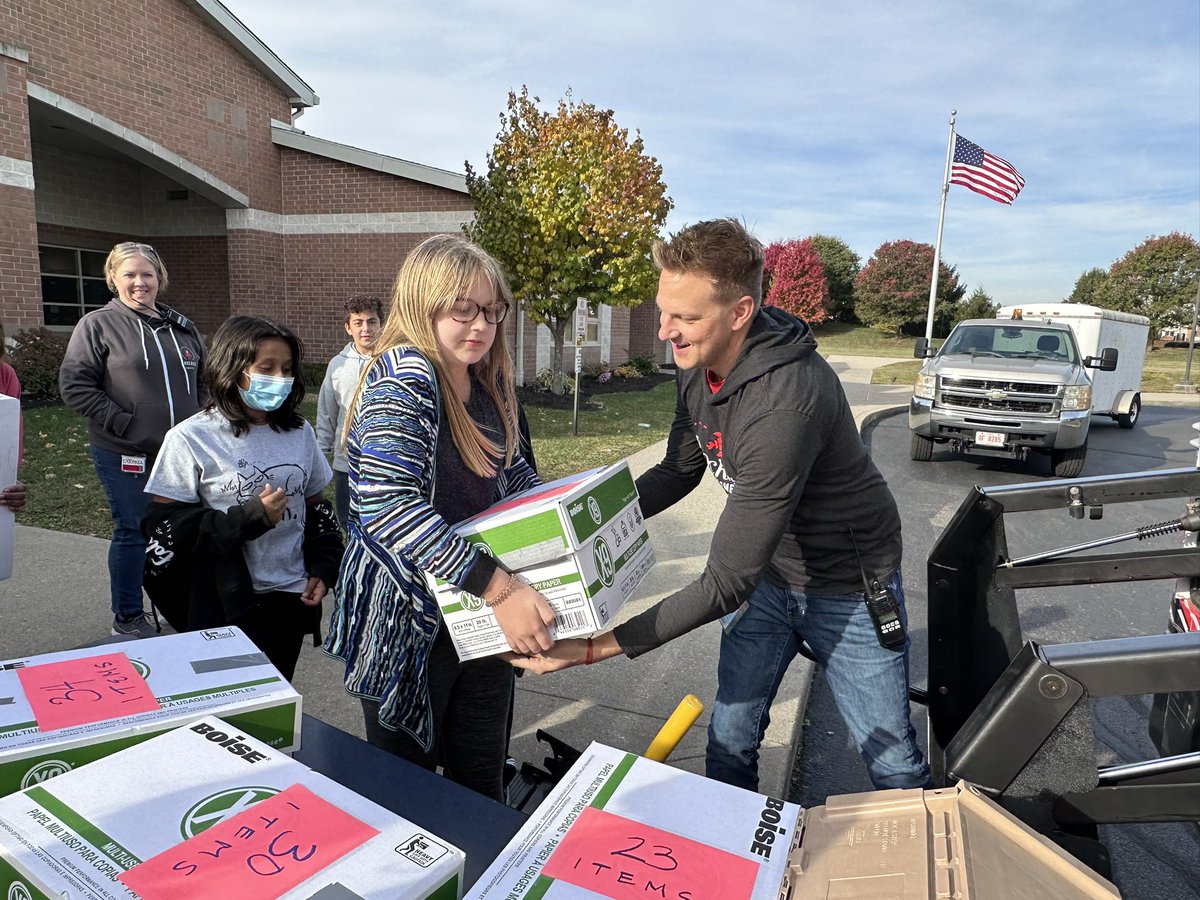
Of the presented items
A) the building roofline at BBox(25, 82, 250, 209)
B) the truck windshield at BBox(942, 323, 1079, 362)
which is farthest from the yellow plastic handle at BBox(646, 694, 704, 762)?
the building roofline at BBox(25, 82, 250, 209)

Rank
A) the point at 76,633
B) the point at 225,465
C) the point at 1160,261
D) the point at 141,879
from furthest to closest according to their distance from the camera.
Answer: the point at 1160,261
the point at 76,633
the point at 225,465
the point at 141,879

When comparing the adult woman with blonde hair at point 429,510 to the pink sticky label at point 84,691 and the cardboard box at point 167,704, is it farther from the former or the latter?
the pink sticky label at point 84,691

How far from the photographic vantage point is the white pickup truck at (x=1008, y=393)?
9.55 m

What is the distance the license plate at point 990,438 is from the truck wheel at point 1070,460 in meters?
0.84

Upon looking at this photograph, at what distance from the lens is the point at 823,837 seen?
113cm

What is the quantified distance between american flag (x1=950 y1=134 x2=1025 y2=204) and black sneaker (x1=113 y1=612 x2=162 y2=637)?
18902 mm

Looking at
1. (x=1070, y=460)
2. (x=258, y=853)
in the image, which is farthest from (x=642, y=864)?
(x=1070, y=460)

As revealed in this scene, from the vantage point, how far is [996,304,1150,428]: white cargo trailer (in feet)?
45.8

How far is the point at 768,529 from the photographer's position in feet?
5.98

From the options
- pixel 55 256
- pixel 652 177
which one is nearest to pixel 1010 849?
pixel 652 177

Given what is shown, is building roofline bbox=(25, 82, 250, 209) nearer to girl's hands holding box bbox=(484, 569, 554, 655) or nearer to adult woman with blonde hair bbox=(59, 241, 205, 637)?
adult woman with blonde hair bbox=(59, 241, 205, 637)

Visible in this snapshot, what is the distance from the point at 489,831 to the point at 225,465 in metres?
1.76

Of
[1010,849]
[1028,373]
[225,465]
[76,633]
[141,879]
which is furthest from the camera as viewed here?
[1028,373]

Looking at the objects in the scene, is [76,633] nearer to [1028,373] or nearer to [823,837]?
[823,837]
